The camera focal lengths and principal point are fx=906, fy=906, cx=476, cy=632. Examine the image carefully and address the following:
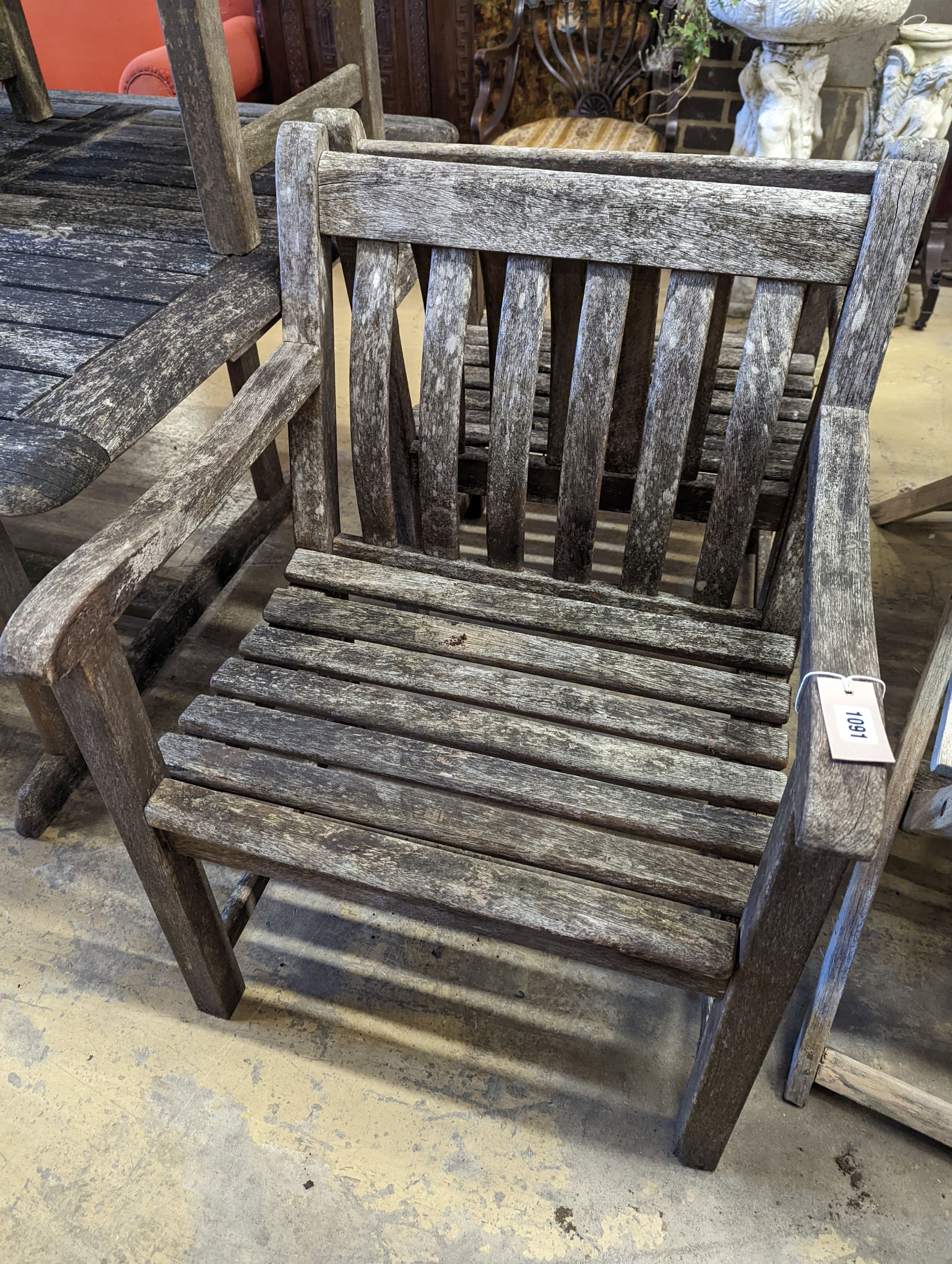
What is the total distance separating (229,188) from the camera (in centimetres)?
179

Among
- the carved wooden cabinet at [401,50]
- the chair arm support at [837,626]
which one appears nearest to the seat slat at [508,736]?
the chair arm support at [837,626]

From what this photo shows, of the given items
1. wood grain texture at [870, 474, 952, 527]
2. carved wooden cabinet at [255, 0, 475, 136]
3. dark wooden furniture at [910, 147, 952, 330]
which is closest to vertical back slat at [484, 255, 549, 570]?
wood grain texture at [870, 474, 952, 527]

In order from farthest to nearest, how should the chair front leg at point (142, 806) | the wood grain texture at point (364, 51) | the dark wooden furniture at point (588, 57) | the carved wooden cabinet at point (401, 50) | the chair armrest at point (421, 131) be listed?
the carved wooden cabinet at point (401, 50) → the dark wooden furniture at point (588, 57) → the chair armrest at point (421, 131) → the wood grain texture at point (364, 51) → the chair front leg at point (142, 806)

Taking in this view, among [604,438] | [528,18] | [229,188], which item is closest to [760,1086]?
[604,438]

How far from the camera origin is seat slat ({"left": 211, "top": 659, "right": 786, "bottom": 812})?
1.30 metres

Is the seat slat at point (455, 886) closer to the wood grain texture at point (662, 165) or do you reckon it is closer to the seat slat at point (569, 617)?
the seat slat at point (569, 617)

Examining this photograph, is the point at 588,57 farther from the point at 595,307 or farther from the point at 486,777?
the point at 486,777

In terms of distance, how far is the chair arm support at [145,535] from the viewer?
101 centimetres

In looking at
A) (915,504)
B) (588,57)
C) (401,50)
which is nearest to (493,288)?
(915,504)

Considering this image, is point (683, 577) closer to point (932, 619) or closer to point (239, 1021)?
point (932, 619)

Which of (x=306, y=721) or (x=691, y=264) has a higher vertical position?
(x=691, y=264)

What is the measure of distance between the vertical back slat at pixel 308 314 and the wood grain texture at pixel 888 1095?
1258mm

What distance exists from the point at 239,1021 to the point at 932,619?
6.43 ft

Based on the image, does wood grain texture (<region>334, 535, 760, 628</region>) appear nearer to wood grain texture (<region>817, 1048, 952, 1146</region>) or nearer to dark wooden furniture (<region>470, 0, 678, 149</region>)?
wood grain texture (<region>817, 1048, 952, 1146</region>)
